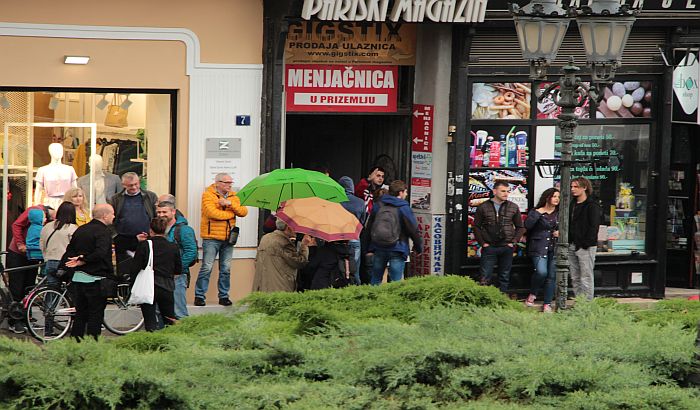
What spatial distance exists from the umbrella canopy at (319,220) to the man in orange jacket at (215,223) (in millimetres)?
2335

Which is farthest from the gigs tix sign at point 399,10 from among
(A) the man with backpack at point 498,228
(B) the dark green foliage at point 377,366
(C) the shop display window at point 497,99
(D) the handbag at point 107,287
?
(B) the dark green foliage at point 377,366

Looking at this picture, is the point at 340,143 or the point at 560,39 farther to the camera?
the point at 340,143

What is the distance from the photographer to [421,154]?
58.4 ft

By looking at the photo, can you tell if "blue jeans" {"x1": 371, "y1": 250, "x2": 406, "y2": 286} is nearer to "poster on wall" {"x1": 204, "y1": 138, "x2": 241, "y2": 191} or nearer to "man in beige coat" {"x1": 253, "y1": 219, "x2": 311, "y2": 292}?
"poster on wall" {"x1": 204, "y1": 138, "x2": 241, "y2": 191}

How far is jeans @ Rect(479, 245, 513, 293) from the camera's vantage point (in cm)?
1698

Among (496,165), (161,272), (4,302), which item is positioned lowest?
(4,302)

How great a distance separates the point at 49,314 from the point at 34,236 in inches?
48.8

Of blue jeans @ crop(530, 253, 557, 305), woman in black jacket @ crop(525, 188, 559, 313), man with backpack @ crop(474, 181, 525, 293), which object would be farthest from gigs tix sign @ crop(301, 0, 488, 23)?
blue jeans @ crop(530, 253, 557, 305)

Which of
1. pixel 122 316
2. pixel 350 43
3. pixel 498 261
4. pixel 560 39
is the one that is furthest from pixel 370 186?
pixel 560 39

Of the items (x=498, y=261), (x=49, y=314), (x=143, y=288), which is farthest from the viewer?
(x=498, y=261)

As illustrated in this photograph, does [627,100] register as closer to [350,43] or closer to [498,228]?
[498,228]

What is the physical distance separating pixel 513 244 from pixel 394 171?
226cm

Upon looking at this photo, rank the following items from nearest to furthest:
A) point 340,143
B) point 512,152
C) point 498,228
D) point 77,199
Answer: point 77,199 < point 498,228 < point 512,152 < point 340,143

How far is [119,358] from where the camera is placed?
6965 mm
